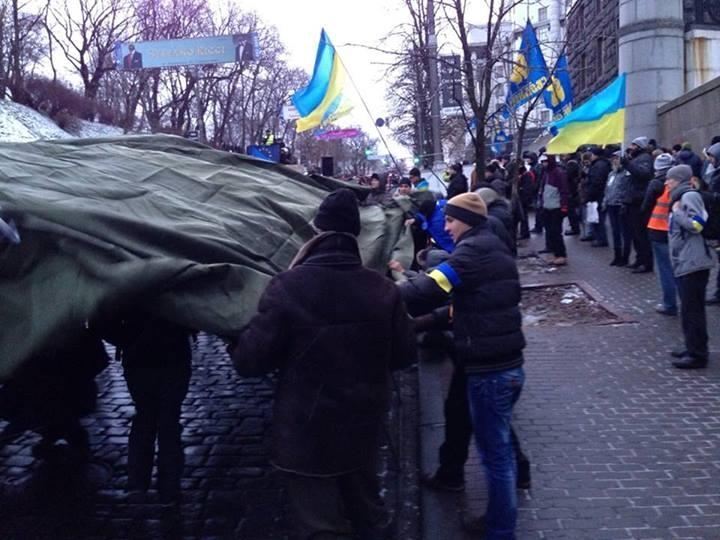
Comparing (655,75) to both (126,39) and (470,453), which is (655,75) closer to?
(470,453)

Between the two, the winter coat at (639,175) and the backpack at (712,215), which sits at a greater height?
the winter coat at (639,175)

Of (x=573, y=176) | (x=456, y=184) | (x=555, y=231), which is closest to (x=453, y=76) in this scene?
(x=573, y=176)

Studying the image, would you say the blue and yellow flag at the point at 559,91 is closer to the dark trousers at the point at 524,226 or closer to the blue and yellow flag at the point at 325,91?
the dark trousers at the point at 524,226

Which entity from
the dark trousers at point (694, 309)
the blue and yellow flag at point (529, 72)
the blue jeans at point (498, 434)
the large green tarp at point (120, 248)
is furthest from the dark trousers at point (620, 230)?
the blue jeans at point (498, 434)

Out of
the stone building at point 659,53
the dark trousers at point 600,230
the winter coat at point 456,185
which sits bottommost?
the dark trousers at point 600,230

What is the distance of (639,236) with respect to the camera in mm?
12375

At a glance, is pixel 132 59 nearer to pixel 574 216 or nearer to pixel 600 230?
pixel 574 216

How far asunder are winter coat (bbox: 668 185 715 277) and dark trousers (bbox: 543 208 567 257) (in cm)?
643

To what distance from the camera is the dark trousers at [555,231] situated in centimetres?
1415

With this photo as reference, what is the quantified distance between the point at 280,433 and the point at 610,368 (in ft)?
16.4

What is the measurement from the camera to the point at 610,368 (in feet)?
25.7

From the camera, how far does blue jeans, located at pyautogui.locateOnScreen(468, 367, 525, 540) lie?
4203mm

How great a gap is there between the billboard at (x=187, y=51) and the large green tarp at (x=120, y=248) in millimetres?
21345

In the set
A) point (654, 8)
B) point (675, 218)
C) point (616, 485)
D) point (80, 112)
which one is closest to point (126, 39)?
point (80, 112)
